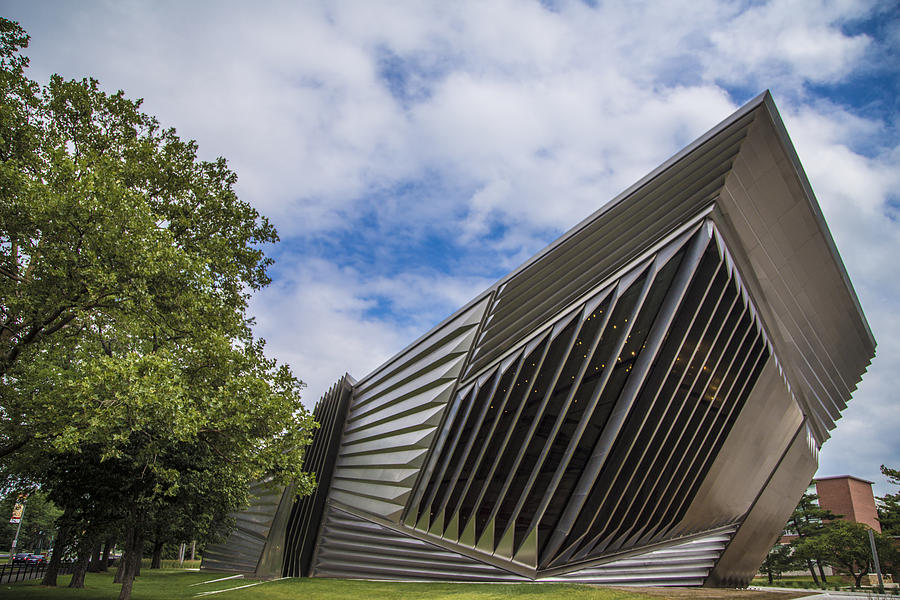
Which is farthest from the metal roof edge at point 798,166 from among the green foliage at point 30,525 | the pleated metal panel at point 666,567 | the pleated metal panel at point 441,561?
the green foliage at point 30,525

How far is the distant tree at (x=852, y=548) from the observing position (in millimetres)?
42969

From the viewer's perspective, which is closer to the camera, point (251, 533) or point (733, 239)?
point (733, 239)

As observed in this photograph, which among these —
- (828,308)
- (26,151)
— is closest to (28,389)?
(26,151)

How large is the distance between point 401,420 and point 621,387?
864 cm

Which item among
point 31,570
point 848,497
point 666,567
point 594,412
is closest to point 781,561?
point 848,497

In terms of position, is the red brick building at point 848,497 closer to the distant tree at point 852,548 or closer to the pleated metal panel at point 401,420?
the distant tree at point 852,548

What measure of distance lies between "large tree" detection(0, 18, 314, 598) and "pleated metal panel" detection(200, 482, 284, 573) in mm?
11257

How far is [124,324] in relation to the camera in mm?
14227

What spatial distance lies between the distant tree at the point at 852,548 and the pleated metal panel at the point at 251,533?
48574mm

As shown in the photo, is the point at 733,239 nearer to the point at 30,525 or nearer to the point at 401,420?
the point at 401,420

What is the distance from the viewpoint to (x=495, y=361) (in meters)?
15.9

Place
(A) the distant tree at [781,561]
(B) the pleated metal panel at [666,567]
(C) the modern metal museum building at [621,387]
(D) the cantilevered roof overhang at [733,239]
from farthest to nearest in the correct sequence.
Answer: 1. (A) the distant tree at [781,561]
2. (B) the pleated metal panel at [666,567]
3. (C) the modern metal museum building at [621,387]
4. (D) the cantilevered roof overhang at [733,239]

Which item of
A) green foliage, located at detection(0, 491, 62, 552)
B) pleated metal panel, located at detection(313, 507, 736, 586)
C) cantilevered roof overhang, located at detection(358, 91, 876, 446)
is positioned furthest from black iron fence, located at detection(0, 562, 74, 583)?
green foliage, located at detection(0, 491, 62, 552)

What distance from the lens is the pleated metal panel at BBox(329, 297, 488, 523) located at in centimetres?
1739
